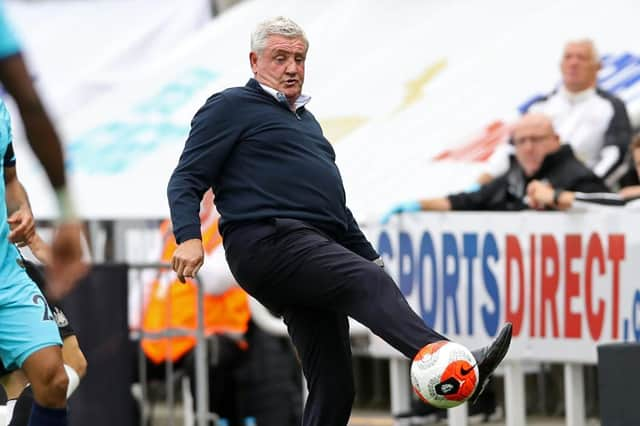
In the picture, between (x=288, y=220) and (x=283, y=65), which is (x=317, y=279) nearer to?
(x=288, y=220)

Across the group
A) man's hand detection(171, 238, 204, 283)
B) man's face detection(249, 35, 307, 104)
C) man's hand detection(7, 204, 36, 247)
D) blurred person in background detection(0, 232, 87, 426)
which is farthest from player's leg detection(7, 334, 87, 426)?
man's face detection(249, 35, 307, 104)

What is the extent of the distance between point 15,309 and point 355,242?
1.42 metres

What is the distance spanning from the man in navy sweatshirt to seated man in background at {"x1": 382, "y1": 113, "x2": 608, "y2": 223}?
2.55m

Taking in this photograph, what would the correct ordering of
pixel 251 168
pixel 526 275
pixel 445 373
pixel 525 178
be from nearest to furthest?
pixel 445 373
pixel 251 168
pixel 526 275
pixel 525 178

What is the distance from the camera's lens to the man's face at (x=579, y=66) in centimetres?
1147

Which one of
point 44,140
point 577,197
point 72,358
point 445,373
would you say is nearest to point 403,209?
point 577,197

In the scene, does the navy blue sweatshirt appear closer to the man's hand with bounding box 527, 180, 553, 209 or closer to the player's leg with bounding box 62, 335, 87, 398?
the player's leg with bounding box 62, 335, 87, 398

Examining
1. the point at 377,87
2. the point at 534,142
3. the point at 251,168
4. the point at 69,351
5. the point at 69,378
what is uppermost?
the point at 377,87

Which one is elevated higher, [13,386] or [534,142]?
[534,142]

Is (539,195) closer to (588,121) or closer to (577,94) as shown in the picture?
(588,121)

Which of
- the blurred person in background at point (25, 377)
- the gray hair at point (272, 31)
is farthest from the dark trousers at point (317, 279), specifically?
the blurred person in background at point (25, 377)

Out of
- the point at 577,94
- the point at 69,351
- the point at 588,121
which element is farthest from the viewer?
the point at 577,94

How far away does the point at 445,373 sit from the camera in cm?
744

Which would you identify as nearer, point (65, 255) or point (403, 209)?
point (65, 255)
